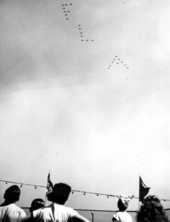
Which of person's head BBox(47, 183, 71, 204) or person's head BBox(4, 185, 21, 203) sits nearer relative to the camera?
person's head BBox(47, 183, 71, 204)

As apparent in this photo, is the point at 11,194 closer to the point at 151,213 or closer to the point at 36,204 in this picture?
the point at 36,204

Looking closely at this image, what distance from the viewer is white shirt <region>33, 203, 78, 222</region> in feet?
10.0

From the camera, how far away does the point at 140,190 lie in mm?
15273

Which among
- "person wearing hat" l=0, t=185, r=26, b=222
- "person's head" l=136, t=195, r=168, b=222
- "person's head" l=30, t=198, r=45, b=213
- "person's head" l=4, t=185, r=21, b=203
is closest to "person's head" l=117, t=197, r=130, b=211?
"person's head" l=30, t=198, r=45, b=213

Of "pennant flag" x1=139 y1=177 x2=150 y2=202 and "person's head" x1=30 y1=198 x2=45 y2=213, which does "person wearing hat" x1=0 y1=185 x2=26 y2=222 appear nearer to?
"person's head" x1=30 y1=198 x2=45 y2=213

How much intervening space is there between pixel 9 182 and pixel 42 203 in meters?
23.2

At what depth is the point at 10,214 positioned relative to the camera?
12.5ft

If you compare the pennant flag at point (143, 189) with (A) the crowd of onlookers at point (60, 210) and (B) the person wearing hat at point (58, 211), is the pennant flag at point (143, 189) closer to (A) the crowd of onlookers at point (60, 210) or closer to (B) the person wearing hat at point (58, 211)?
(A) the crowd of onlookers at point (60, 210)

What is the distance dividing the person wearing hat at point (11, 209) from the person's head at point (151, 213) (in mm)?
2295

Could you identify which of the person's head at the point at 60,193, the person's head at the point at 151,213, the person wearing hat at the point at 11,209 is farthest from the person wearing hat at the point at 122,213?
the person's head at the point at 151,213

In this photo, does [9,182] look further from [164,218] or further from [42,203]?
[164,218]

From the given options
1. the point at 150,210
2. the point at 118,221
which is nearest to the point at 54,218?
the point at 150,210

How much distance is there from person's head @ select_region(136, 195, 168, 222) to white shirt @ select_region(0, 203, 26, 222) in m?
2.29

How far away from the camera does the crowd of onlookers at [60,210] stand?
221 centimetres
